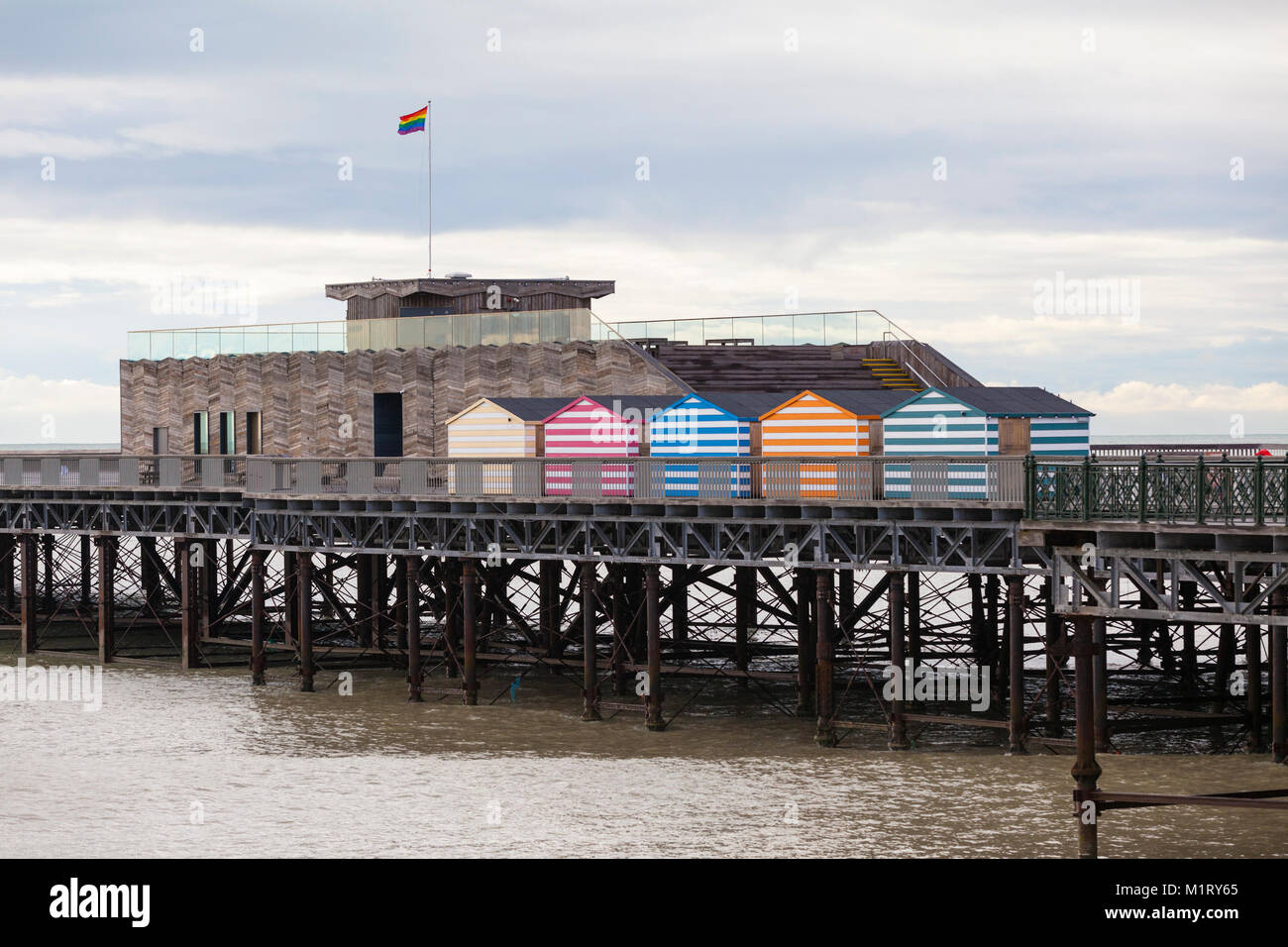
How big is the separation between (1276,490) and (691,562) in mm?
15080

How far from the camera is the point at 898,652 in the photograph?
35562 mm

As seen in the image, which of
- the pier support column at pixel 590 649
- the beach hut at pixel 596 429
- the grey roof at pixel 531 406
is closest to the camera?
the pier support column at pixel 590 649

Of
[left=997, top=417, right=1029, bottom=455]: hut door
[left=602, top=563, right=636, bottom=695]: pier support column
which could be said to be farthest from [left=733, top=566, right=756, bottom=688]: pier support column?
[left=997, top=417, right=1029, bottom=455]: hut door

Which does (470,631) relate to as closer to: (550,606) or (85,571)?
(550,606)

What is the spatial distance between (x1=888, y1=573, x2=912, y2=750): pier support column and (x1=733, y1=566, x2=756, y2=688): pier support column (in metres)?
6.37

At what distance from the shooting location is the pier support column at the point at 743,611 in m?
45.1

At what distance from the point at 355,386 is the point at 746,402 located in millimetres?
16326

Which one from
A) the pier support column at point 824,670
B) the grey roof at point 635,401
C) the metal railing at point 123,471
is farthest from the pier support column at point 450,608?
the pier support column at point 824,670

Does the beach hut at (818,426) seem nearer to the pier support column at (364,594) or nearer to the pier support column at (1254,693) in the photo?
the pier support column at (1254,693)

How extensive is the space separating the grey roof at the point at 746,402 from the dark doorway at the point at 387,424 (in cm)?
1461

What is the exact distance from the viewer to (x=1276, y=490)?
2558 cm

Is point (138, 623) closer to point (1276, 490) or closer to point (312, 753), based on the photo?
point (312, 753)

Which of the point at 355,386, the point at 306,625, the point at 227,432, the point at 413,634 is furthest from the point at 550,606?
the point at 227,432
